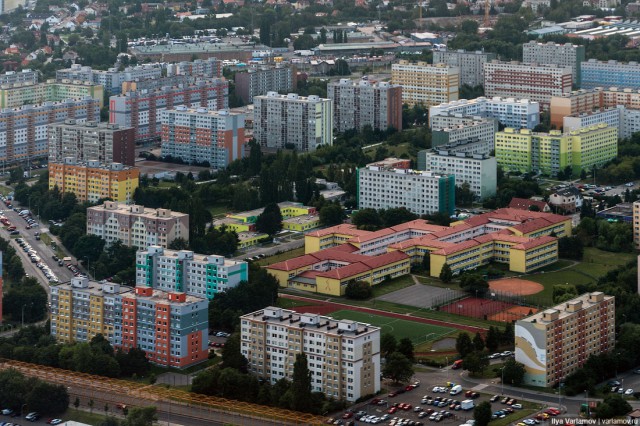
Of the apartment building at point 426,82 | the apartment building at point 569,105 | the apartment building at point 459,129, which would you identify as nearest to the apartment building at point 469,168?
the apartment building at point 459,129

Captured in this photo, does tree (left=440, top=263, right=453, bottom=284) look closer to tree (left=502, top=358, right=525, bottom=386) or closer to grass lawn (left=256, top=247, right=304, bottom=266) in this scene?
grass lawn (left=256, top=247, right=304, bottom=266)

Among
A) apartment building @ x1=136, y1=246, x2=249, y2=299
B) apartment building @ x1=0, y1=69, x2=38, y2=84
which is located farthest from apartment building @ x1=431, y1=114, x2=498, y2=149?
apartment building @ x1=0, y1=69, x2=38, y2=84

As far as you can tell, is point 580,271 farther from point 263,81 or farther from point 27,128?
point 263,81

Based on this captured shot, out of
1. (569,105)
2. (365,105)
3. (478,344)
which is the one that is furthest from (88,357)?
(569,105)

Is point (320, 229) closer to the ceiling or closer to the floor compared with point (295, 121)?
closer to the floor

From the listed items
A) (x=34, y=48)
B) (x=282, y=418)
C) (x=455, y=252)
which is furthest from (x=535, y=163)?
(x=34, y=48)

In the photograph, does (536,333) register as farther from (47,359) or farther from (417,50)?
(417,50)

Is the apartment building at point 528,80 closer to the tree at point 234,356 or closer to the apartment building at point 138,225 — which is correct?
the apartment building at point 138,225
